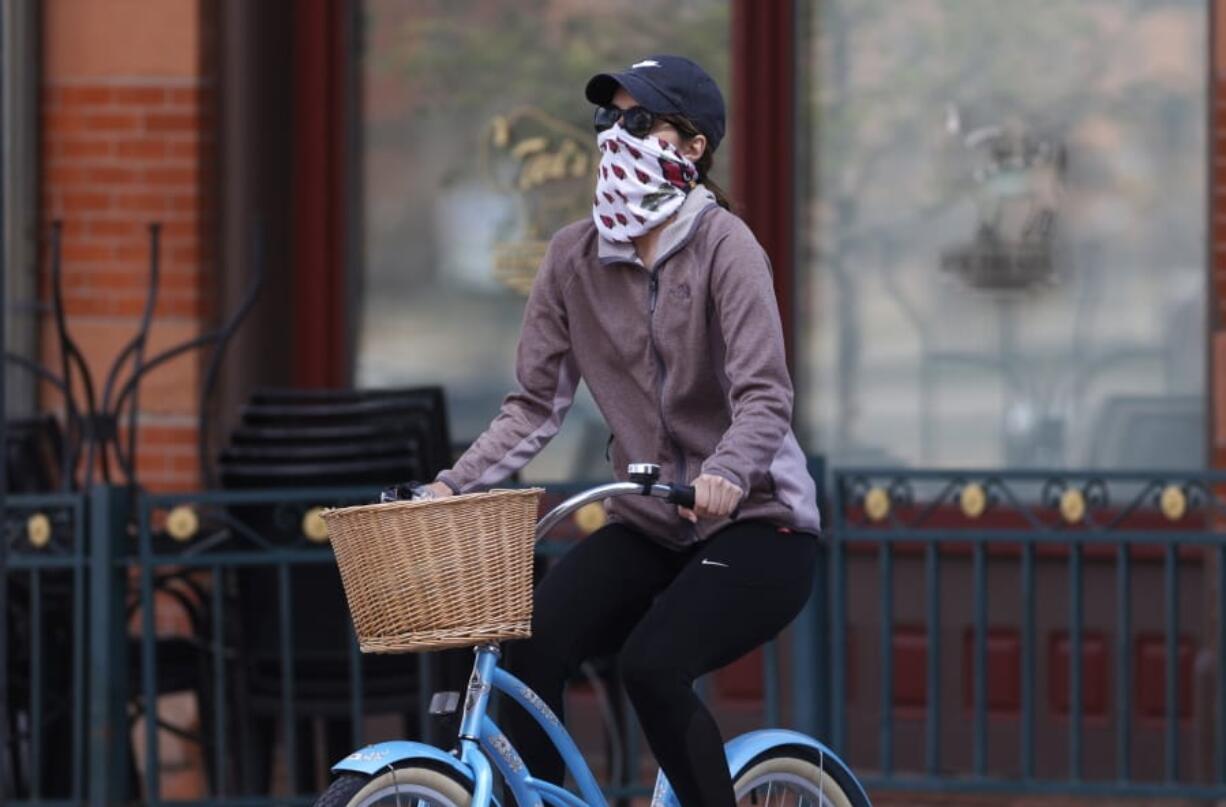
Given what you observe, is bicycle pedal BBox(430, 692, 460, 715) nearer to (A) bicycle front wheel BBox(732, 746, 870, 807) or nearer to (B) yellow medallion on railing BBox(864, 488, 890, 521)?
(A) bicycle front wheel BBox(732, 746, 870, 807)

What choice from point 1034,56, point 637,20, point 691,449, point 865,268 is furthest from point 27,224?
point 691,449

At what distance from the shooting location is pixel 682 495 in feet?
14.2

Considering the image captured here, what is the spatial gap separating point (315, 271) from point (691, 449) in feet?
16.3

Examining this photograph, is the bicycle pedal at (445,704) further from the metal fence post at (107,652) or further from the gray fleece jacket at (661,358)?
the metal fence post at (107,652)

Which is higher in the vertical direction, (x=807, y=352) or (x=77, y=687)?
(x=807, y=352)

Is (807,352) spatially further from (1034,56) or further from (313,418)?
(313,418)

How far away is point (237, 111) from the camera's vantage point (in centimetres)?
910

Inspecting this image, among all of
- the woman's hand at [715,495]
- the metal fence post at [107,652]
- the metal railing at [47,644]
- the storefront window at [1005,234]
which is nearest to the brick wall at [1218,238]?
the storefront window at [1005,234]

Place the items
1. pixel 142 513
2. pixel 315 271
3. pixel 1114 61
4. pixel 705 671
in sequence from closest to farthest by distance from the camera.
A: pixel 705 671
pixel 142 513
pixel 1114 61
pixel 315 271

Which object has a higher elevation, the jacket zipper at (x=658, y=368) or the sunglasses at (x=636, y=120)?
the sunglasses at (x=636, y=120)

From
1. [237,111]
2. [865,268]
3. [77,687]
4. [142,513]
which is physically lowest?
[77,687]

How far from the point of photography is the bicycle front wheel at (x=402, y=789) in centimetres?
420

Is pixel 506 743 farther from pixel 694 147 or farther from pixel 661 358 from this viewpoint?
pixel 694 147

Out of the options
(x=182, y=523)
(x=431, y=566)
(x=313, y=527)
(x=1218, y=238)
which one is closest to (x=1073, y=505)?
(x=1218, y=238)
